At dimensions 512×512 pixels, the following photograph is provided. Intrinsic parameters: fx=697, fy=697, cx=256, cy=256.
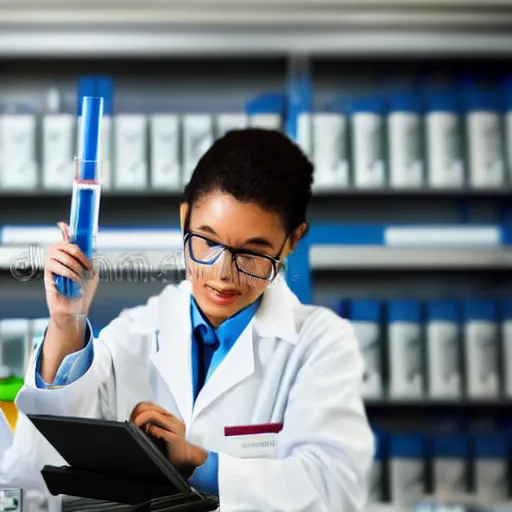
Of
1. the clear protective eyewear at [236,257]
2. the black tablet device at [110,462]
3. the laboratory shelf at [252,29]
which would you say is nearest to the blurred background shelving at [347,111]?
the laboratory shelf at [252,29]

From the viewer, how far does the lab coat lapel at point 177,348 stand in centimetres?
155

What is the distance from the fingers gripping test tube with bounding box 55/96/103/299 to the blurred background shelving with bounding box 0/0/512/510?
0.26 metres

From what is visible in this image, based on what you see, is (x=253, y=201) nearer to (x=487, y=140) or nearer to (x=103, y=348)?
(x=103, y=348)

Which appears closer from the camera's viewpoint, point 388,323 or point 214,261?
point 214,261

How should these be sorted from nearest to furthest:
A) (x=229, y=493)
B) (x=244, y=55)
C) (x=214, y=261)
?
(x=229, y=493)
(x=214, y=261)
(x=244, y=55)

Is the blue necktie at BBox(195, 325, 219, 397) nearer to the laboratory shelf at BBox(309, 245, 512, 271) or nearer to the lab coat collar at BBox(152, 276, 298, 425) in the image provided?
the lab coat collar at BBox(152, 276, 298, 425)

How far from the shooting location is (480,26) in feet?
6.38

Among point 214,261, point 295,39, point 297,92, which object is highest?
point 295,39

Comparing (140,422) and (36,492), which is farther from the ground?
(140,422)

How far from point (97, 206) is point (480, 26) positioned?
1.18 meters

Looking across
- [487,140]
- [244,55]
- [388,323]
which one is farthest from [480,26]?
[388,323]

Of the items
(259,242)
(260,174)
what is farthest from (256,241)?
(260,174)

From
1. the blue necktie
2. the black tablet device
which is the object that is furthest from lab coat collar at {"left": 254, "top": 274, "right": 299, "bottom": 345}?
the black tablet device

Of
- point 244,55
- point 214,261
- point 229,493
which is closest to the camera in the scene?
point 229,493
